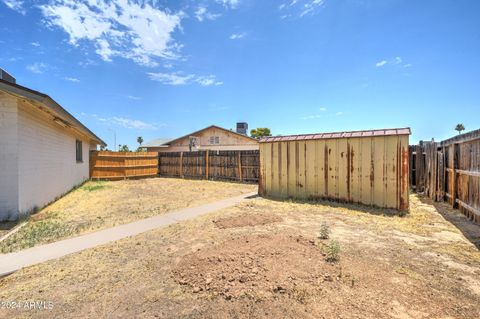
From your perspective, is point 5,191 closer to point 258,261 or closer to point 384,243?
point 258,261

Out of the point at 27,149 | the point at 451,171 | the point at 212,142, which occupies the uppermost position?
the point at 212,142

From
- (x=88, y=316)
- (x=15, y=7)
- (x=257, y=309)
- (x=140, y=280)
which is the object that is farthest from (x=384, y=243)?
(x=15, y=7)

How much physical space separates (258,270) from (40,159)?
26.2ft

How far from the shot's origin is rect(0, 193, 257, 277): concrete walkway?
3.68 metres

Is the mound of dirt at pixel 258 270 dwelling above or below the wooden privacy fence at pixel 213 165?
below

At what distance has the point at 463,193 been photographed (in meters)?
6.70

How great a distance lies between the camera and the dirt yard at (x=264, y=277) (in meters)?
2.45

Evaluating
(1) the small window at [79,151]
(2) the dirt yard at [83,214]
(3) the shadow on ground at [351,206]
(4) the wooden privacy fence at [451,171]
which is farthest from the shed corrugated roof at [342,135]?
(1) the small window at [79,151]

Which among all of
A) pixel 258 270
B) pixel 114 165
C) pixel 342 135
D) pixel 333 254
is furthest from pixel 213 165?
pixel 258 270

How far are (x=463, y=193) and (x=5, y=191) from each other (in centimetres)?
1223

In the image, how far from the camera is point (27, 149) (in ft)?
21.3

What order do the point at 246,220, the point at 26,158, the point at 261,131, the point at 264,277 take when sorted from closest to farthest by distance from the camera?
the point at 264,277, the point at 246,220, the point at 26,158, the point at 261,131

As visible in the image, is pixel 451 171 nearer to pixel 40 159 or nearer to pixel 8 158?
pixel 8 158

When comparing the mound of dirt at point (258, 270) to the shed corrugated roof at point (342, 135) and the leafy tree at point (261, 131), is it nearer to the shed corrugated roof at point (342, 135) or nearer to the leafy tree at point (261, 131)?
the shed corrugated roof at point (342, 135)
